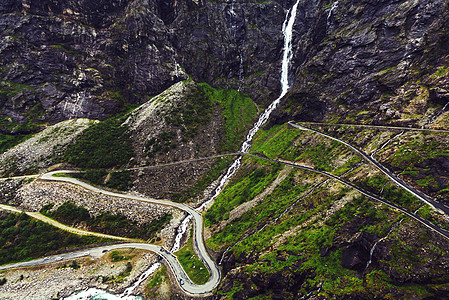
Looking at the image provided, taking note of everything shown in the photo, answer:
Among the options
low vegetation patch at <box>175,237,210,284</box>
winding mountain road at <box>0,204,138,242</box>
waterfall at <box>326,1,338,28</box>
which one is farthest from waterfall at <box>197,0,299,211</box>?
winding mountain road at <box>0,204,138,242</box>

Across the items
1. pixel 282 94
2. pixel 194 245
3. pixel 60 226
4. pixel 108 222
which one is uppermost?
pixel 60 226

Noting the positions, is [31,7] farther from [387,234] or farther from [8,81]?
[387,234]

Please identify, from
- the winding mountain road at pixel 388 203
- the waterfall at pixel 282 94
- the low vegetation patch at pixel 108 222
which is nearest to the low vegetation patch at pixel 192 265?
the low vegetation patch at pixel 108 222

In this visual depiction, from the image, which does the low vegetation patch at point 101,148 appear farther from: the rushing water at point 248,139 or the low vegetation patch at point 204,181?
the rushing water at point 248,139

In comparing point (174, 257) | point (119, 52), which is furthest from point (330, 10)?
point (174, 257)

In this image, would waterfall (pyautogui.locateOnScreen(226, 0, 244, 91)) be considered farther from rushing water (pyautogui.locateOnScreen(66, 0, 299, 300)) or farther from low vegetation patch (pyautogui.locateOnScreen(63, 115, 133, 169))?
low vegetation patch (pyautogui.locateOnScreen(63, 115, 133, 169))

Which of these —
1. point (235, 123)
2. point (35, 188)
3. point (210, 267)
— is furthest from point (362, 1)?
point (35, 188)

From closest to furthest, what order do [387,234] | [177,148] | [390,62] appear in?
1. [387,234]
2. [390,62]
3. [177,148]

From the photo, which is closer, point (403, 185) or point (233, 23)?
point (403, 185)

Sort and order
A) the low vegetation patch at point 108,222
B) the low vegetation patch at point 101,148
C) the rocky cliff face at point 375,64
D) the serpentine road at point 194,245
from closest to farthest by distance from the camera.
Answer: the serpentine road at point 194,245, the rocky cliff face at point 375,64, the low vegetation patch at point 108,222, the low vegetation patch at point 101,148

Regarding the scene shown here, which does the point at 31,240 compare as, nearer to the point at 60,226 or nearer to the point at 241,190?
the point at 60,226

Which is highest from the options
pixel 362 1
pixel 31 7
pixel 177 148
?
pixel 31 7
